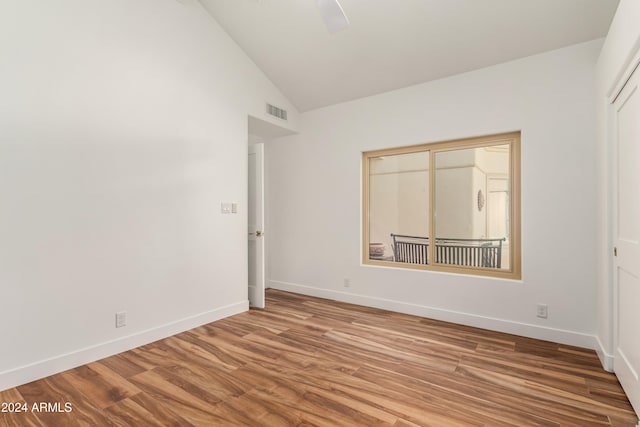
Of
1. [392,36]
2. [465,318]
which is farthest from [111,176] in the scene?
[465,318]

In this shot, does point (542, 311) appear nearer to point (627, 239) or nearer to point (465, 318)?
point (465, 318)

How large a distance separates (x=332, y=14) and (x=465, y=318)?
123 inches

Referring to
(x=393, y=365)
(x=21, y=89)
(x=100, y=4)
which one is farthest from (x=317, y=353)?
(x=100, y=4)

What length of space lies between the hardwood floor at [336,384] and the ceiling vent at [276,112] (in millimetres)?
2804

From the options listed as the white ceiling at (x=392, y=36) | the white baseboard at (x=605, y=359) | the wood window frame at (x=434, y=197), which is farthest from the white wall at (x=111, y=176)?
the white baseboard at (x=605, y=359)

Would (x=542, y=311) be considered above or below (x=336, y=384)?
above

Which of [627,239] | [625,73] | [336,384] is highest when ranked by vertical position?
[625,73]

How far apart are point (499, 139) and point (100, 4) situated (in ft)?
12.8

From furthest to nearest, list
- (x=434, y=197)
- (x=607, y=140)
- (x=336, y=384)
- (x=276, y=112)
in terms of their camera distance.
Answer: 1. (x=276, y=112)
2. (x=434, y=197)
3. (x=607, y=140)
4. (x=336, y=384)

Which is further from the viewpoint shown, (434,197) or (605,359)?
(434,197)

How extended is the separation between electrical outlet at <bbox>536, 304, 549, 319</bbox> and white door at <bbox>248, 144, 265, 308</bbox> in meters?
A: 2.98

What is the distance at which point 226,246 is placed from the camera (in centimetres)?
379

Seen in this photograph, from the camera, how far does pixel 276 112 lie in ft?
14.6

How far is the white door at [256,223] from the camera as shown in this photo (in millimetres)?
4066
